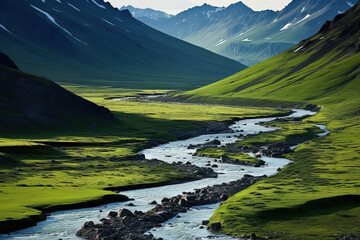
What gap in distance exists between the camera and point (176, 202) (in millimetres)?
54531

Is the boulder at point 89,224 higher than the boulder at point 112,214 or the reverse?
the reverse

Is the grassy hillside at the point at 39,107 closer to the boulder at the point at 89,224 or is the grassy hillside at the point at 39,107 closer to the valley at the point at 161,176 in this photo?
the valley at the point at 161,176

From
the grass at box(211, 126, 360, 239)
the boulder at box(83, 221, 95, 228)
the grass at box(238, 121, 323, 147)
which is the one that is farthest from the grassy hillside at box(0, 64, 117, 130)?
the boulder at box(83, 221, 95, 228)

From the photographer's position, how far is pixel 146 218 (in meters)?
47.8

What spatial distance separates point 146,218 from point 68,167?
31.3 metres

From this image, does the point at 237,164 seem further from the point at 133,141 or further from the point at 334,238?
the point at 334,238

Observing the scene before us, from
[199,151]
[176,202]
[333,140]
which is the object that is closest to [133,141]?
[199,151]

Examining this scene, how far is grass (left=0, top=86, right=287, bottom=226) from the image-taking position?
182 feet

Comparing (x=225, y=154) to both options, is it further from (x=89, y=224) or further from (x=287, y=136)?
(x=89, y=224)

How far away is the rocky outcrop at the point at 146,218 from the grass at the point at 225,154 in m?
21.3

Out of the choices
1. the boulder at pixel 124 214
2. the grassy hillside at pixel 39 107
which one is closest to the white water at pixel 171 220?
the boulder at pixel 124 214

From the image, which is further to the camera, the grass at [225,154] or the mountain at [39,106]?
the mountain at [39,106]

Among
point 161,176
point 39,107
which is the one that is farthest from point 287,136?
point 39,107

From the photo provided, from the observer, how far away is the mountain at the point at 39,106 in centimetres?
11650
